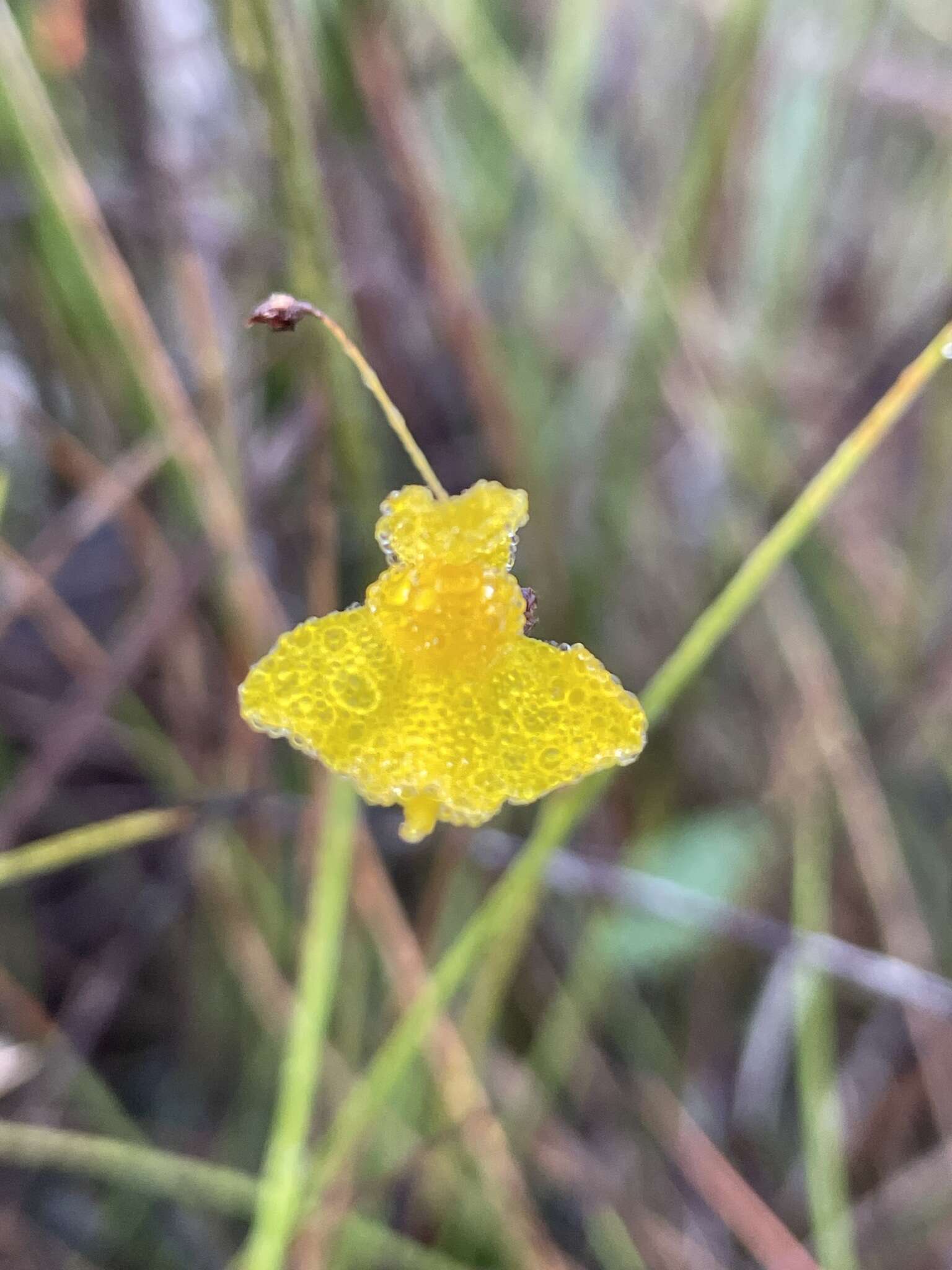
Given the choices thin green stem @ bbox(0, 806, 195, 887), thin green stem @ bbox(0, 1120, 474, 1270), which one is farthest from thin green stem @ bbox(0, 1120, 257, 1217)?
thin green stem @ bbox(0, 806, 195, 887)

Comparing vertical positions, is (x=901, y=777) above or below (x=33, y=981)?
above

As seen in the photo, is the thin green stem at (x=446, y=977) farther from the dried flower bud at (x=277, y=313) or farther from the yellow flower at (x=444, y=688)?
the dried flower bud at (x=277, y=313)

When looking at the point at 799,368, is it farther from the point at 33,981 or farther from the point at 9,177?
the point at 33,981

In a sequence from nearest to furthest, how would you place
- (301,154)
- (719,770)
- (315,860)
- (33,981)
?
(301,154), (315,860), (33,981), (719,770)

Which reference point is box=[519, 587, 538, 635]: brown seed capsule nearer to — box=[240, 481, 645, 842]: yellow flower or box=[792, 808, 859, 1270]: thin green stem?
box=[240, 481, 645, 842]: yellow flower

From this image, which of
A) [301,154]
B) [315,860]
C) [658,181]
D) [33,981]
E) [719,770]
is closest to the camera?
[301,154]

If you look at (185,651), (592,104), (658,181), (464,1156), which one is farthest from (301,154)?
(592,104)

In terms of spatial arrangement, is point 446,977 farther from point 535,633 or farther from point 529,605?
point 535,633

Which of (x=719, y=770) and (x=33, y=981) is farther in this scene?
(x=719, y=770)
